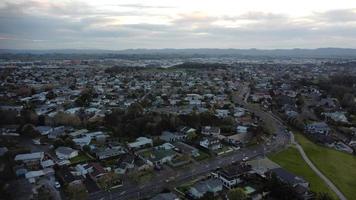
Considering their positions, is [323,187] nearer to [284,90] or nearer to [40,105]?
[40,105]

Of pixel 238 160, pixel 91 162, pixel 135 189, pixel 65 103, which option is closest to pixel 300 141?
pixel 238 160

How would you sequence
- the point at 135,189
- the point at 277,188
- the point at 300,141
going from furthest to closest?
the point at 300,141, the point at 135,189, the point at 277,188

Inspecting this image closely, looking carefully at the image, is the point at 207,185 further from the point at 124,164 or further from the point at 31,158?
the point at 31,158

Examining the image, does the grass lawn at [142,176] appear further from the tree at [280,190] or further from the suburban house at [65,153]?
the tree at [280,190]

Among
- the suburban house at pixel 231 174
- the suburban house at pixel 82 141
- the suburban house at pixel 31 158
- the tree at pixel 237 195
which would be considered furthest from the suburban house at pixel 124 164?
the tree at pixel 237 195

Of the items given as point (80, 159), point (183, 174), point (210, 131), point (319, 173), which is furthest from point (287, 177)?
point (80, 159)

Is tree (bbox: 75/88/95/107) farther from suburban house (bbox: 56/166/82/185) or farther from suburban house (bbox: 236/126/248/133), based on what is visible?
suburban house (bbox: 236/126/248/133)

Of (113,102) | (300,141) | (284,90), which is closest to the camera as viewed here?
(300,141)
